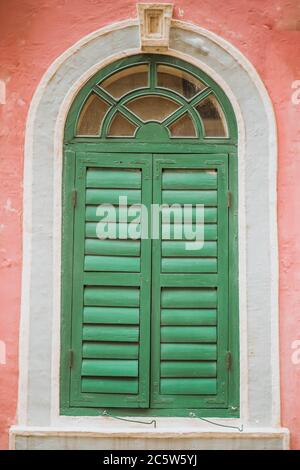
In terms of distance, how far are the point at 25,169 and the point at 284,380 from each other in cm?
243

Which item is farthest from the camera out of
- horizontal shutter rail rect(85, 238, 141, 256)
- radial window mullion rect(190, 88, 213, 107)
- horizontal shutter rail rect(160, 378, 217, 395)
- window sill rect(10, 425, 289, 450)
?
radial window mullion rect(190, 88, 213, 107)

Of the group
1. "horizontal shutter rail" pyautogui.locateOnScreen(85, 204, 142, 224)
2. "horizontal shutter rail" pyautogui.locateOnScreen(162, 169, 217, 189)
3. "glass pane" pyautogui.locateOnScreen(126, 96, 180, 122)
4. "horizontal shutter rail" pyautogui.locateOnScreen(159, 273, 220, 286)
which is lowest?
"horizontal shutter rail" pyautogui.locateOnScreen(159, 273, 220, 286)

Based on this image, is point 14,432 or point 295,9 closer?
point 14,432

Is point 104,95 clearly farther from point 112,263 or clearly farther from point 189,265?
point 189,265

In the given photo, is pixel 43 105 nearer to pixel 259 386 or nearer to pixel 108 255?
pixel 108 255

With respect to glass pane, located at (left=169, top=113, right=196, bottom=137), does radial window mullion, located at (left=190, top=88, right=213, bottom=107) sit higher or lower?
higher

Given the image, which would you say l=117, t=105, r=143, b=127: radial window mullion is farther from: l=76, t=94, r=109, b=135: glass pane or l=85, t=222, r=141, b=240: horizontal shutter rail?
l=85, t=222, r=141, b=240: horizontal shutter rail

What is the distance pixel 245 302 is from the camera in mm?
5227

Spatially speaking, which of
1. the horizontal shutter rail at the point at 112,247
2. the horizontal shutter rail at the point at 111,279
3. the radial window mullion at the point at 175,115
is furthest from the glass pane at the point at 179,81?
the horizontal shutter rail at the point at 111,279

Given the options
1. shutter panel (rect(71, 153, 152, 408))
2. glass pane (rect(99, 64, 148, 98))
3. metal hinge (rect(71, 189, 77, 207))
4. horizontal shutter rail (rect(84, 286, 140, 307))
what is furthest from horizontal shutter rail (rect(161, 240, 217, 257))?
glass pane (rect(99, 64, 148, 98))

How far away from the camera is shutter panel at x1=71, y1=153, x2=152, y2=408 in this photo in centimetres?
522

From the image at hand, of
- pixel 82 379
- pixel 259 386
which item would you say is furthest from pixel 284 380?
pixel 82 379

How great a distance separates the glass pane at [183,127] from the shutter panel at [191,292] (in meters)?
0.20

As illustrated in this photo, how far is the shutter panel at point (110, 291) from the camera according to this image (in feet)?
17.1
